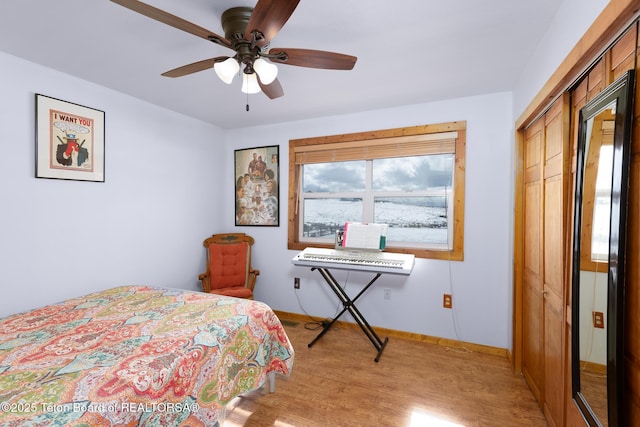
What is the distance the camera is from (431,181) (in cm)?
298

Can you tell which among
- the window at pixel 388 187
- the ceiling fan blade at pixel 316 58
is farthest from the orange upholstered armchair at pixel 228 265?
the ceiling fan blade at pixel 316 58

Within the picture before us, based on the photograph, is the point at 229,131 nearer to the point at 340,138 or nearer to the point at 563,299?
the point at 340,138

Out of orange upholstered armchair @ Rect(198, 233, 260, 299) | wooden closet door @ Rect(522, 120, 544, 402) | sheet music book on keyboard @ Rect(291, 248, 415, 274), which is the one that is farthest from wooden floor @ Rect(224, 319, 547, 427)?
orange upholstered armchair @ Rect(198, 233, 260, 299)

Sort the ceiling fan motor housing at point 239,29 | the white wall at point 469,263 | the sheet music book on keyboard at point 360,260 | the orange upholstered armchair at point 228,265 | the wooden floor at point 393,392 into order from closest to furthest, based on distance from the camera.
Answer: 1. the ceiling fan motor housing at point 239,29
2. the wooden floor at point 393,392
3. the sheet music book on keyboard at point 360,260
4. the white wall at point 469,263
5. the orange upholstered armchair at point 228,265

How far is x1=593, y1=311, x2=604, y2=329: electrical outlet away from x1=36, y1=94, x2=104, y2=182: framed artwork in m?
3.47

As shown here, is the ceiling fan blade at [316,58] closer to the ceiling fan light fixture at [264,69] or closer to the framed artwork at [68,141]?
the ceiling fan light fixture at [264,69]

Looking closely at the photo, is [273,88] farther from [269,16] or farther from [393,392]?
[393,392]

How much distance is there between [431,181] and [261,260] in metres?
2.30

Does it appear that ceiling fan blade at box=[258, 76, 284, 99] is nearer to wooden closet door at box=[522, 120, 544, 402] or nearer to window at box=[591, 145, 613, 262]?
window at box=[591, 145, 613, 262]

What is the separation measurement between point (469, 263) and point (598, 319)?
1689 mm

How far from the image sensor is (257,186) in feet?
12.3

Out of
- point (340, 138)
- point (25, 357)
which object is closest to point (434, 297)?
point (340, 138)

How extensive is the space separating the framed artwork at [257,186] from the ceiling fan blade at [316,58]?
206 cm

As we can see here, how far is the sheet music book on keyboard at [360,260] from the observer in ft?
8.00
